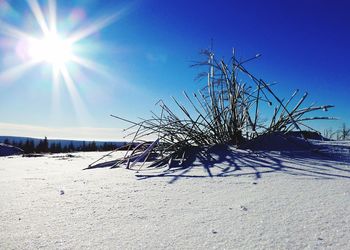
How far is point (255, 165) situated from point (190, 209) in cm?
Answer: 61

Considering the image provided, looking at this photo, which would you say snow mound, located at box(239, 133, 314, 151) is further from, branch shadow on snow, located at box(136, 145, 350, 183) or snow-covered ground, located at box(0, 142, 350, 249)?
snow-covered ground, located at box(0, 142, 350, 249)

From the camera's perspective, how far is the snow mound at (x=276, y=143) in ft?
5.82

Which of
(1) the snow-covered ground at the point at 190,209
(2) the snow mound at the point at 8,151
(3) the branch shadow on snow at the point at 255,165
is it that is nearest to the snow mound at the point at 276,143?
(3) the branch shadow on snow at the point at 255,165

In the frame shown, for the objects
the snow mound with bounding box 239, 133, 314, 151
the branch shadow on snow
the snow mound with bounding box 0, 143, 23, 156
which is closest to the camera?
the branch shadow on snow

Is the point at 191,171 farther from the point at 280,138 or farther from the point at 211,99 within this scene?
the point at 211,99

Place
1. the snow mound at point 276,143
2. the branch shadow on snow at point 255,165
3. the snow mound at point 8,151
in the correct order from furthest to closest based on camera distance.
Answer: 1. the snow mound at point 8,151
2. the snow mound at point 276,143
3. the branch shadow on snow at point 255,165

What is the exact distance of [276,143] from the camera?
1827 mm

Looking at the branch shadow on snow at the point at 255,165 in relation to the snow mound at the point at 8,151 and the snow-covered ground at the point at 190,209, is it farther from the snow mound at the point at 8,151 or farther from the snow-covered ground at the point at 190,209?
the snow mound at the point at 8,151

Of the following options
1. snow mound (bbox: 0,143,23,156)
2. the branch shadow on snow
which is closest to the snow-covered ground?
the branch shadow on snow

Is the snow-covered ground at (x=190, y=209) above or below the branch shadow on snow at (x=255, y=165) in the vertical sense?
below

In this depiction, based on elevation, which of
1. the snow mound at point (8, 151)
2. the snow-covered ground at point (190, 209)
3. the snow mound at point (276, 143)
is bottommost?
the snow-covered ground at point (190, 209)

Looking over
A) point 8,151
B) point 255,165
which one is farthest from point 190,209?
point 8,151

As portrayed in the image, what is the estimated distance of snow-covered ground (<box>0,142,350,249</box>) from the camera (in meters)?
0.69

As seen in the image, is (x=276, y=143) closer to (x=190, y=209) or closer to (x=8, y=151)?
(x=190, y=209)
